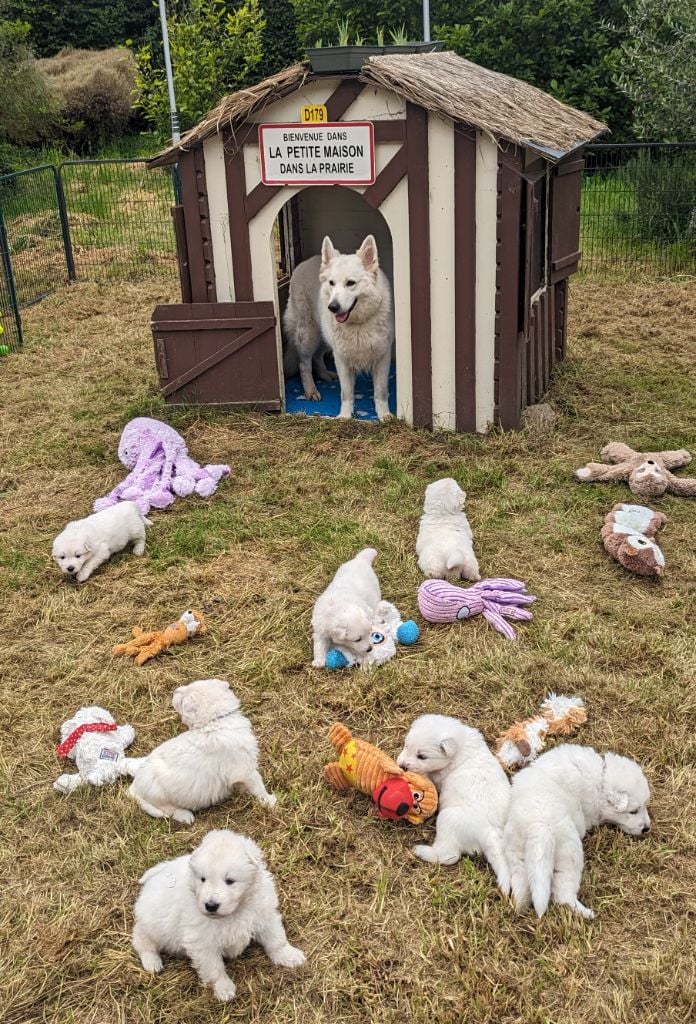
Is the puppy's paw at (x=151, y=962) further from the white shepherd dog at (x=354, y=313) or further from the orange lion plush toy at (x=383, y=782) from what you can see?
the white shepherd dog at (x=354, y=313)

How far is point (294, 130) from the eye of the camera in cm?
693

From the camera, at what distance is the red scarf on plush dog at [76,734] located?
398cm

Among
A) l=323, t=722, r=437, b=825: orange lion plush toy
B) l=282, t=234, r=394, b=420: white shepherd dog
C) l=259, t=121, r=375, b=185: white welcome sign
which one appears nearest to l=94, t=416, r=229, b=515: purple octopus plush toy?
l=282, t=234, r=394, b=420: white shepherd dog

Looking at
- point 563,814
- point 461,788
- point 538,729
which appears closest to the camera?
point 563,814

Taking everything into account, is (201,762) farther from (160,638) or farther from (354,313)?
(354,313)

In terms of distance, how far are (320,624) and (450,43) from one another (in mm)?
20341

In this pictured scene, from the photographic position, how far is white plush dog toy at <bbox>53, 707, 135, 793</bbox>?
3812 millimetres

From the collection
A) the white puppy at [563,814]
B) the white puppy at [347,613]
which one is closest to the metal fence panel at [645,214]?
the white puppy at [347,613]

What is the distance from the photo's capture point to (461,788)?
3.34 metres

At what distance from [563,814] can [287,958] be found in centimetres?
101

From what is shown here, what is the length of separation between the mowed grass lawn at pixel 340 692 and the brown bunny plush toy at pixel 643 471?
121mm

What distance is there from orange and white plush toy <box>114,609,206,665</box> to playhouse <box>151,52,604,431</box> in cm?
312

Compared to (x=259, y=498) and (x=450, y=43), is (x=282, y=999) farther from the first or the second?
(x=450, y=43)

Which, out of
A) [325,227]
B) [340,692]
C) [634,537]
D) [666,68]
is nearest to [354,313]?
[325,227]
